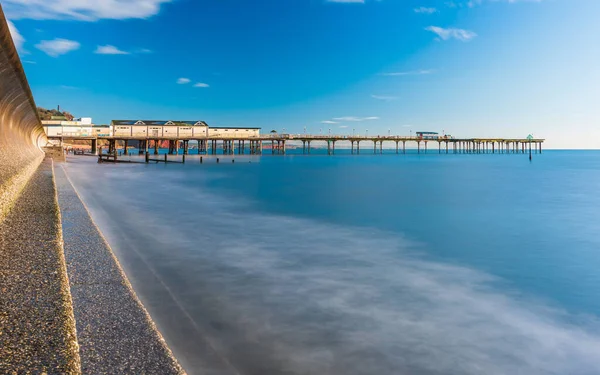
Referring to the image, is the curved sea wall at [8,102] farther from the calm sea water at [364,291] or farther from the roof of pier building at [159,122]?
the roof of pier building at [159,122]

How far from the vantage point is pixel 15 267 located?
18.2ft

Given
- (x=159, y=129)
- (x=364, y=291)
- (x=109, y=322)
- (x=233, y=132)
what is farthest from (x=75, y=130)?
(x=109, y=322)

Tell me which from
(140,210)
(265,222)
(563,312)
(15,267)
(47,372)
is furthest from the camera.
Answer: (140,210)

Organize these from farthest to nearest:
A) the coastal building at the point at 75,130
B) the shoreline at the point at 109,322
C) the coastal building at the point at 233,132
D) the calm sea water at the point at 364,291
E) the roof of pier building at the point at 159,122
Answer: the coastal building at the point at 233,132 < the roof of pier building at the point at 159,122 < the coastal building at the point at 75,130 < the calm sea water at the point at 364,291 < the shoreline at the point at 109,322

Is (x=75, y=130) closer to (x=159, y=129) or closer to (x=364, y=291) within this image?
(x=159, y=129)

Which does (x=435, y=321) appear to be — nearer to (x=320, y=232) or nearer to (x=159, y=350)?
(x=159, y=350)

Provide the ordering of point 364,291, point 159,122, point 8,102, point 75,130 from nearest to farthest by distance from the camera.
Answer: point 364,291 < point 8,102 < point 75,130 < point 159,122

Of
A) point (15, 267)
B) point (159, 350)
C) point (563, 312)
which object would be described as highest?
point (15, 267)

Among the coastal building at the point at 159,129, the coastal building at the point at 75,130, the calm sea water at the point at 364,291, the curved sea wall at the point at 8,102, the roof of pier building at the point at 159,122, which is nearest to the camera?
the calm sea water at the point at 364,291

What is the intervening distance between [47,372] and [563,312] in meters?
7.15

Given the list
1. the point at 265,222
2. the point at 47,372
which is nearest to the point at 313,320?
the point at 47,372

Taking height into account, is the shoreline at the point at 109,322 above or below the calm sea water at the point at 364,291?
above

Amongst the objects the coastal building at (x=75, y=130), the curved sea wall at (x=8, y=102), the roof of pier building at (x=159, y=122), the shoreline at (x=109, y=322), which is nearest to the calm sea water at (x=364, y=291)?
the shoreline at (x=109, y=322)

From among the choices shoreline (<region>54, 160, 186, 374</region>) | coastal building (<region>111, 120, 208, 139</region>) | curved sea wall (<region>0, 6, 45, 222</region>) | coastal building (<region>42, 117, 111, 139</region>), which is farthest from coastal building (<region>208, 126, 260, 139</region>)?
shoreline (<region>54, 160, 186, 374</region>)
